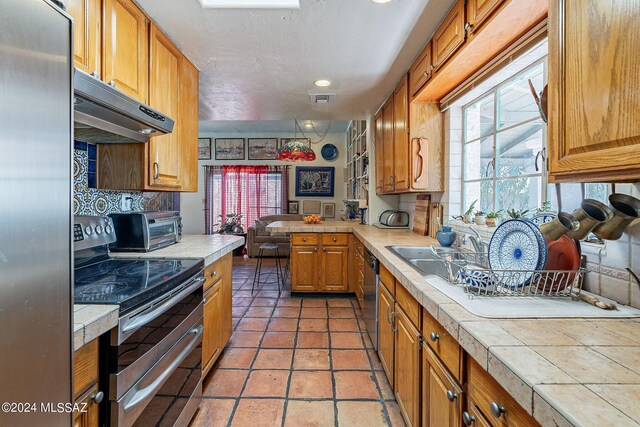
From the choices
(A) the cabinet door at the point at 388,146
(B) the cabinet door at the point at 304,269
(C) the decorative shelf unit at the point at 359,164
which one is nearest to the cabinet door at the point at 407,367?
(A) the cabinet door at the point at 388,146

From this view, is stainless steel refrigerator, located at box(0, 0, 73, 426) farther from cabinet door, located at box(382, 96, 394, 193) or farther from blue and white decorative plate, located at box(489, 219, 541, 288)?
cabinet door, located at box(382, 96, 394, 193)

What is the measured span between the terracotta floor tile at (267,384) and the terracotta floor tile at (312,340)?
437 mm

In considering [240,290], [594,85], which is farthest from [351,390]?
[240,290]

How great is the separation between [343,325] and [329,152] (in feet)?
15.7

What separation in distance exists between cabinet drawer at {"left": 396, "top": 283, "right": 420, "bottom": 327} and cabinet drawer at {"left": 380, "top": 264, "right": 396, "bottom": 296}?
80 millimetres

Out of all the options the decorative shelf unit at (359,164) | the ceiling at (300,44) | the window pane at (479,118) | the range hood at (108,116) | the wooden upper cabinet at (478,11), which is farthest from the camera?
the decorative shelf unit at (359,164)

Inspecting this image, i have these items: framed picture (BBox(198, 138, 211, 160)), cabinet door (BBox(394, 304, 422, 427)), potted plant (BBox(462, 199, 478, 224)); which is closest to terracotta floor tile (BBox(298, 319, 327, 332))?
cabinet door (BBox(394, 304, 422, 427))

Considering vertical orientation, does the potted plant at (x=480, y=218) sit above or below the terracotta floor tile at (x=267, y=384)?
above

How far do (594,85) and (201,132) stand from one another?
23.6 feet

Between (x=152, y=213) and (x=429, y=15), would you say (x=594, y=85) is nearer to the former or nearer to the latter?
(x=429, y=15)

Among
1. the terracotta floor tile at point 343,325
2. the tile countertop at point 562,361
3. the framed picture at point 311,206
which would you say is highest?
the framed picture at point 311,206

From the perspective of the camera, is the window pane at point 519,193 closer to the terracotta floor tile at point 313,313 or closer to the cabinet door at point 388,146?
the cabinet door at point 388,146

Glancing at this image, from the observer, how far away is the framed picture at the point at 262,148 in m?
7.14

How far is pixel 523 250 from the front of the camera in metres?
1.22
